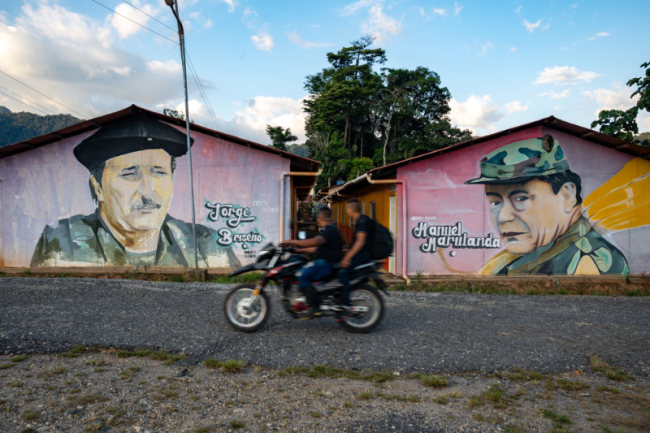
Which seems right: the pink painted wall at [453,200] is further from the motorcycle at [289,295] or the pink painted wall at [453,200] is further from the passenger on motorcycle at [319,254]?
the passenger on motorcycle at [319,254]

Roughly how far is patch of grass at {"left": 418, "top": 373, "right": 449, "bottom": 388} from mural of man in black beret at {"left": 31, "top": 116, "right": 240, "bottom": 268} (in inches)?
320

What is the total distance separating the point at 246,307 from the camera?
5480 mm

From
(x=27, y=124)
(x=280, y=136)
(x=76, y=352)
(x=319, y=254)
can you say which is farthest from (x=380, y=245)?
(x=27, y=124)

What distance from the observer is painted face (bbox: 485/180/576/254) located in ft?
37.0

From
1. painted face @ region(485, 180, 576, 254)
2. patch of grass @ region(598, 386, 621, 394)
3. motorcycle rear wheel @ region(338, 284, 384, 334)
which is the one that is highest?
painted face @ region(485, 180, 576, 254)

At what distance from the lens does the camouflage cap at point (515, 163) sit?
11.3 m

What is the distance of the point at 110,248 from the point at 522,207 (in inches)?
453

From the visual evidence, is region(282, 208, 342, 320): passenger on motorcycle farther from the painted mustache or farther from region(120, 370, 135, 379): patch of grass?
the painted mustache

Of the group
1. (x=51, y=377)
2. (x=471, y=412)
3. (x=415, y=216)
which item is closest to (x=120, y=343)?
(x=51, y=377)

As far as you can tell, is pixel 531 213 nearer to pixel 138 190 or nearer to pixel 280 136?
pixel 138 190

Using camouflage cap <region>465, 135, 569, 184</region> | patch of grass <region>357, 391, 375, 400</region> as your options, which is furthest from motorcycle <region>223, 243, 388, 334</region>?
camouflage cap <region>465, 135, 569, 184</region>

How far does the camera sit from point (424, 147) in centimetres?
3988

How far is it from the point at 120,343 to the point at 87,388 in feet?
4.14

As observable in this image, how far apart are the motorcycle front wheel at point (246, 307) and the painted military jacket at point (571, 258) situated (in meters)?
7.68
